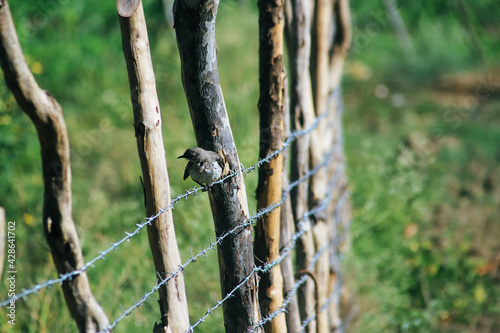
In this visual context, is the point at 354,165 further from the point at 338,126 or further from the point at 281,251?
the point at 281,251

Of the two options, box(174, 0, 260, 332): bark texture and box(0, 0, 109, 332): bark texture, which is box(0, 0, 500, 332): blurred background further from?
box(174, 0, 260, 332): bark texture

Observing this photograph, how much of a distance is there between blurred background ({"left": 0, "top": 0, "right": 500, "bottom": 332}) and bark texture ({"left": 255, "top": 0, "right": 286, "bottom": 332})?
0.51 metres

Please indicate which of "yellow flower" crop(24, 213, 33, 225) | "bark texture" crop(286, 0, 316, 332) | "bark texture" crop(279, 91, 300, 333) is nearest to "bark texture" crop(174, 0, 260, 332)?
"bark texture" crop(279, 91, 300, 333)

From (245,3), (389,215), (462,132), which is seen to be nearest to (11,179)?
(389,215)

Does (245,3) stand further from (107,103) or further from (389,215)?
(389,215)

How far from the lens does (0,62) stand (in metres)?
1.38

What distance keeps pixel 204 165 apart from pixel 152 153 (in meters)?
0.15

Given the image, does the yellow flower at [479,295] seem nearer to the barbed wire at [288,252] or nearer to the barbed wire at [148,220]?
the barbed wire at [288,252]

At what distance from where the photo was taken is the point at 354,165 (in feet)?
14.9

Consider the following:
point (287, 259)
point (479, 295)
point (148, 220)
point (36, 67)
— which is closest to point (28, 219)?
point (36, 67)

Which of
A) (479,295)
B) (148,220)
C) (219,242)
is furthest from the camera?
(479,295)

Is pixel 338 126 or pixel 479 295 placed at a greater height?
pixel 338 126

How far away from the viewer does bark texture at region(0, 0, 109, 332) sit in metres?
1.38

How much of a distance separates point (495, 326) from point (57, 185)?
2.71 metres
